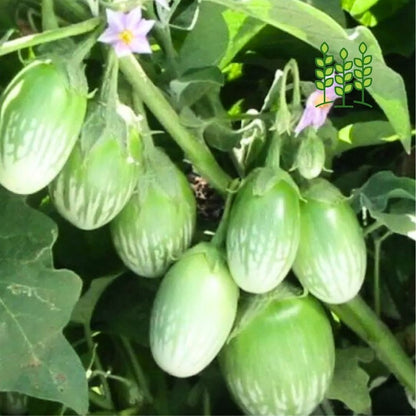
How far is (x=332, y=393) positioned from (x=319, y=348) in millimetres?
67

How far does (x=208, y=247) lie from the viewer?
0.56 meters

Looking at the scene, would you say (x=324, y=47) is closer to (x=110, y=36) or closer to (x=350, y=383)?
(x=110, y=36)

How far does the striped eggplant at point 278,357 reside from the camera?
583 millimetres

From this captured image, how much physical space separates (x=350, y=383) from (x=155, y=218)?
20 cm

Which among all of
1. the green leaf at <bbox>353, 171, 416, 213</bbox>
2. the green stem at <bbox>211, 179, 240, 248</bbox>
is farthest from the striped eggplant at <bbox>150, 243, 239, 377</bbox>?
the green leaf at <bbox>353, 171, 416, 213</bbox>

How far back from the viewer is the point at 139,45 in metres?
0.49

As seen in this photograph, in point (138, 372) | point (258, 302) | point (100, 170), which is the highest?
point (100, 170)

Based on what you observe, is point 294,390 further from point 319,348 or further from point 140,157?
point 140,157

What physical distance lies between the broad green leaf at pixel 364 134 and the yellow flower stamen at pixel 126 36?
8.2 inches

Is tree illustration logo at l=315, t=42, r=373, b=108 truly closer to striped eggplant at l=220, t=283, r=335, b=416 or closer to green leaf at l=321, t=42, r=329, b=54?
green leaf at l=321, t=42, r=329, b=54

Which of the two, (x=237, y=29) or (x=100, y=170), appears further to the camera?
(x=237, y=29)

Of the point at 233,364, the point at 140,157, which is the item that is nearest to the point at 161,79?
the point at 140,157

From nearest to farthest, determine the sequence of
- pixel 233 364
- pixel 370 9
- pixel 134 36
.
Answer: pixel 134 36
pixel 233 364
pixel 370 9

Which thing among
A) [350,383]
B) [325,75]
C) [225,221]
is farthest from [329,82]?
[350,383]
